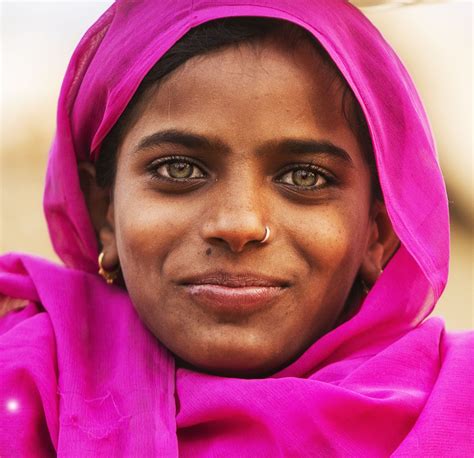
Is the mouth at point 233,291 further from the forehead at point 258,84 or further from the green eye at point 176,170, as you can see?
the forehead at point 258,84

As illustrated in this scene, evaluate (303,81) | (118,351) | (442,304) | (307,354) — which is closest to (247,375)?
(307,354)

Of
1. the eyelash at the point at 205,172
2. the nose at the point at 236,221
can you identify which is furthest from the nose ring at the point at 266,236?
the eyelash at the point at 205,172

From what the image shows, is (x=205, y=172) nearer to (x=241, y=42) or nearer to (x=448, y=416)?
(x=241, y=42)

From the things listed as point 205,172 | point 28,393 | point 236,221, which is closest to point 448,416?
point 236,221

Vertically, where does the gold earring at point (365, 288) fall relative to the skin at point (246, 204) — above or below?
below

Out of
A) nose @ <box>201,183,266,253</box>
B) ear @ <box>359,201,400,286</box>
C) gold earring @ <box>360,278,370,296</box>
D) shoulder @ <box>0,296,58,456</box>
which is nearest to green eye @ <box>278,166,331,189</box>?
nose @ <box>201,183,266,253</box>

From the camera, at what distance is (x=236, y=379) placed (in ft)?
6.07

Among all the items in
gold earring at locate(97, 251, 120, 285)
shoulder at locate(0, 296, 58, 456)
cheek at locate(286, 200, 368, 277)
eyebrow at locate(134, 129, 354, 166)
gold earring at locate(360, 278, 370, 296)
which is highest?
eyebrow at locate(134, 129, 354, 166)

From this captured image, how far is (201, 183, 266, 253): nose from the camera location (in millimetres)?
1762

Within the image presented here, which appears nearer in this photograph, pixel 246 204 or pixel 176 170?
pixel 246 204

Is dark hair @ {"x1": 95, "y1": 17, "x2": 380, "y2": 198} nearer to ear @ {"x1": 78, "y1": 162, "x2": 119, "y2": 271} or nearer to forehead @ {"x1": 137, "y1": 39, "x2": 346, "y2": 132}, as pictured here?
forehead @ {"x1": 137, "y1": 39, "x2": 346, "y2": 132}

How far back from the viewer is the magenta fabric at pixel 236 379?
1748mm

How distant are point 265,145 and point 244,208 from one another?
0.16m

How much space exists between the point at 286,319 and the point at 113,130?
24.5 inches
